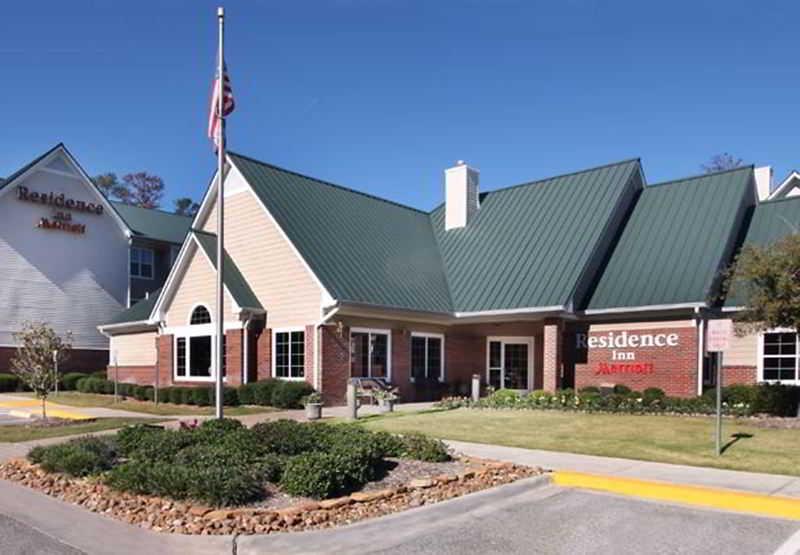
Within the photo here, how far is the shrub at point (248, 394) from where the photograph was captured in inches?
889

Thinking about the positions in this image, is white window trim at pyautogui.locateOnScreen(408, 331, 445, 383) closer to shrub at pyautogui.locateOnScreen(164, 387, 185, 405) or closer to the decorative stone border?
shrub at pyautogui.locateOnScreen(164, 387, 185, 405)

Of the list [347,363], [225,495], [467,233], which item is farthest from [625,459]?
[467,233]

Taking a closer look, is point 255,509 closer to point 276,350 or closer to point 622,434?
point 622,434

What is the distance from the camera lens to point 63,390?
33094 mm

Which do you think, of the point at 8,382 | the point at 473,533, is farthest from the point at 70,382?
the point at 473,533

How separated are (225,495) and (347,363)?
49.8ft

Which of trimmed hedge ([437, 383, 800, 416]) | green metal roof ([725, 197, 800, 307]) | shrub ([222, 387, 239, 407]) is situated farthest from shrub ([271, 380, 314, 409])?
green metal roof ([725, 197, 800, 307])

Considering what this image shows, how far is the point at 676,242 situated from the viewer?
77.2 feet

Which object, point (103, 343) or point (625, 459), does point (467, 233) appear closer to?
point (625, 459)

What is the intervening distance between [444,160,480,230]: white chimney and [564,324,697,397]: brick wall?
8125 millimetres

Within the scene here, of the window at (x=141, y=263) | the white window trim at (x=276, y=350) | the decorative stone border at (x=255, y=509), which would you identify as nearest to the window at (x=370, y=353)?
the white window trim at (x=276, y=350)

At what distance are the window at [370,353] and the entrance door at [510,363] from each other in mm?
4926

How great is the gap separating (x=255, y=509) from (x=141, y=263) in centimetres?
3549

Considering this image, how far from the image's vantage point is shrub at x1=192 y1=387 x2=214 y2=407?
75.0 ft
